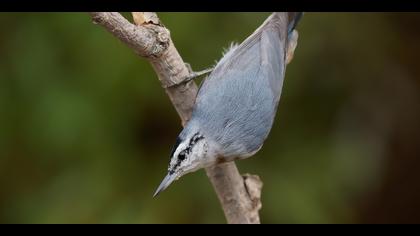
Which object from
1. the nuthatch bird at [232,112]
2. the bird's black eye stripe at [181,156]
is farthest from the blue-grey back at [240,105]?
the bird's black eye stripe at [181,156]

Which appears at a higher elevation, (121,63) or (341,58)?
(121,63)

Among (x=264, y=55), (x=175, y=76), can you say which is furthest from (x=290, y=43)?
(x=175, y=76)

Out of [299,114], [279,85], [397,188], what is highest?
[279,85]

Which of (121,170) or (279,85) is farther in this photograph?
(121,170)

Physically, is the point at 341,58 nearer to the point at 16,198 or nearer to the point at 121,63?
the point at 121,63

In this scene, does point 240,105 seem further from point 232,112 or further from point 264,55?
point 264,55

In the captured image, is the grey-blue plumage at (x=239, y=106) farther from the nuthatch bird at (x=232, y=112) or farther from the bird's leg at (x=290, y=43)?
the bird's leg at (x=290, y=43)
